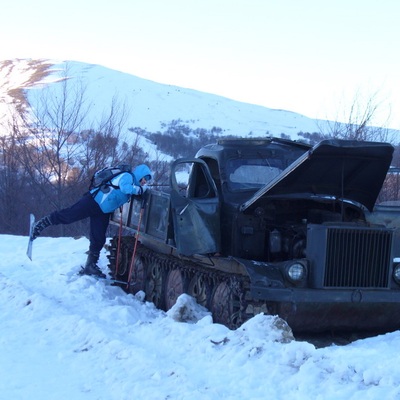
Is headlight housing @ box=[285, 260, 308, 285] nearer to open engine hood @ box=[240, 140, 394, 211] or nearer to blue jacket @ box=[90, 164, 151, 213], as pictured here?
open engine hood @ box=[240, 140, 394, 211]

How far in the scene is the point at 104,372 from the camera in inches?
207

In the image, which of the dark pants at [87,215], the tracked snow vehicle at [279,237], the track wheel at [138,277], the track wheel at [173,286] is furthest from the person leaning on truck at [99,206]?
the track wheel at [173,286]

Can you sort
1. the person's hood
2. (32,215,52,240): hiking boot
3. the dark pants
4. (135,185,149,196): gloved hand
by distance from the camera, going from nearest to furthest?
(135,185,149,196): gloved hand → the person's hood → the dark pants → (32,215,52,240): hiking boot

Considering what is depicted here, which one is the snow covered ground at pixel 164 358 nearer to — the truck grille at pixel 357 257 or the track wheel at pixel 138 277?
the truck grille at pixel 357 257

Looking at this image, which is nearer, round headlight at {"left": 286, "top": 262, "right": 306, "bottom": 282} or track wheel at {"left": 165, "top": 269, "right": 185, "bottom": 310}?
round headlight at {"left": 286, "top": 262, "right": 306, "bottom": 282}

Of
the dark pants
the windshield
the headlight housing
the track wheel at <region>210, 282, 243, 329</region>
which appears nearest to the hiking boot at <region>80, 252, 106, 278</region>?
the dark pants

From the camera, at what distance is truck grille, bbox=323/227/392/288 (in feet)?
21.3

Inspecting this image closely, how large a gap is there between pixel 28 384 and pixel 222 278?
248 cm

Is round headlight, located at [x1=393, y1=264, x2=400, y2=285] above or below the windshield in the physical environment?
below

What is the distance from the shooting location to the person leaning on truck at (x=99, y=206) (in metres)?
9.20

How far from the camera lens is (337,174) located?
728 cm

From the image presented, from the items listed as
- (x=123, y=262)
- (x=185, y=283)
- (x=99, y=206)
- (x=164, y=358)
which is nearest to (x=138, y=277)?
(x=123, y=262)

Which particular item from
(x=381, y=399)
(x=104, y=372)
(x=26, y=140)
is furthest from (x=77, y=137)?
(x=381, y=399)

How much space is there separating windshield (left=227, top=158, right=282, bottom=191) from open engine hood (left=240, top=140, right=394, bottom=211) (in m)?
0.69
